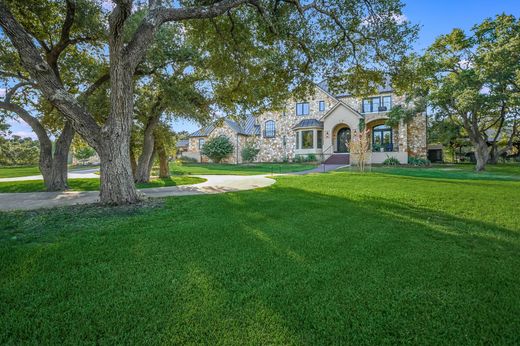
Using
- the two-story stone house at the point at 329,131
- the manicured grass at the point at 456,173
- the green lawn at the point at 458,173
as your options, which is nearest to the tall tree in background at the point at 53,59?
the two-story stone house at the point at 329,131

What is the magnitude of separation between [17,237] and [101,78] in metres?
7.20

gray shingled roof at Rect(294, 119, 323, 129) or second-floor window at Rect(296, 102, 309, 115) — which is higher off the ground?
second-floor window at Rect(296, 102, 309, 115)

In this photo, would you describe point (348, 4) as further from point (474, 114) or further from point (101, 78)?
point (474, 114)

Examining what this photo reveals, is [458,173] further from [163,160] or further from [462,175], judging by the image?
[163,160]

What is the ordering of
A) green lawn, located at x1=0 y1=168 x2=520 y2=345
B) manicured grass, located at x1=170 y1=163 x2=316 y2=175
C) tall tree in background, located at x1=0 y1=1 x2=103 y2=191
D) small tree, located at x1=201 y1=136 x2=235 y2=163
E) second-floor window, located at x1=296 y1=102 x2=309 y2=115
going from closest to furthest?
green lawn, located at x1=0 y1=168 x2=520 y2=345 < tall tree in background, located at x1=0 y1=1 x2=103 y2=191 < manicured grass, located at x1=170 y1=163 x2=316 y2=175 < second-floor window, located at x1=296 y1=102 x2=309 y2=115 < small tree, located at x1=201 y1=136 x2=235 y2=163

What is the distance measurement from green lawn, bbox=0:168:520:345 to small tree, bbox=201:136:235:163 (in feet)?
79.3

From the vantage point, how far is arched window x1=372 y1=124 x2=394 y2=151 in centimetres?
2394

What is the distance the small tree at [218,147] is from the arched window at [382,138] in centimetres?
1518

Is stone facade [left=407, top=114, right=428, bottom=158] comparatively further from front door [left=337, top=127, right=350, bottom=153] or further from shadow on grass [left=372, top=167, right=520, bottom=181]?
shadow on grass [left=372, top=167, right=520, bottom=181]

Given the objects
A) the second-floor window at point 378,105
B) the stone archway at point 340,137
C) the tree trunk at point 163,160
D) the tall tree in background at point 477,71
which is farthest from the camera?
the stone archway at point 340,137

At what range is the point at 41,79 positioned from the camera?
5230 millimetres

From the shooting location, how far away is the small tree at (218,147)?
28.7m

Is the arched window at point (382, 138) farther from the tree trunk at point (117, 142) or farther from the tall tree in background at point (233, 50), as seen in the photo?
the tree trunk at point (117, 142)

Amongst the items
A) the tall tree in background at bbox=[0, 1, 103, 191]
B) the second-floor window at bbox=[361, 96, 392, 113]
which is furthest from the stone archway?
the tall tree in background at bbox=[0, 1, 103, 191]
